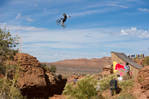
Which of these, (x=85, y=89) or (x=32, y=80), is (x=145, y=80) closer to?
(x=85, y=89)

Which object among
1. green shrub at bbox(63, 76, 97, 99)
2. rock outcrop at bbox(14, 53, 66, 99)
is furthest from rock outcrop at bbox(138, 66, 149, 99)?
rock outcrop at bbox(14, 53, 66, 99)

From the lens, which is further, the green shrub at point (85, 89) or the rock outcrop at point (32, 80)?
the rock outcrop at point (32, 80)

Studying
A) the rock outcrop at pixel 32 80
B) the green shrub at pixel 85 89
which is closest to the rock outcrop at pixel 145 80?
the green shrub at pixel 85 89

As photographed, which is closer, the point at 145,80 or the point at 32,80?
the point at 145,80

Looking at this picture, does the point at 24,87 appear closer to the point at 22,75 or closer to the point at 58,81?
the point at 22,75

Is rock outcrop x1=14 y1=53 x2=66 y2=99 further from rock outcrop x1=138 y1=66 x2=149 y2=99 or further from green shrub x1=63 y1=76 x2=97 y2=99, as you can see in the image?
rock outcrop x1=138 y1=66 x2=149 y2=99

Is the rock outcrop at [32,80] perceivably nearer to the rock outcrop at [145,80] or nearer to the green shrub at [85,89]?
the green shrub at [85,89]

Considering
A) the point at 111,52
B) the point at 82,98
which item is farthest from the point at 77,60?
the point at 82,98

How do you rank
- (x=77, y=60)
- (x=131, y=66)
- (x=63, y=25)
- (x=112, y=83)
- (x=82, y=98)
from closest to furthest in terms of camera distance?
(x=63, y=25), (x=82, y=98), (x=112, y=83), (x=131, y=66), (x=77, y=60)

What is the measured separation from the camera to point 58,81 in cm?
2361

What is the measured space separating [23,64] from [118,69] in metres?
14.4

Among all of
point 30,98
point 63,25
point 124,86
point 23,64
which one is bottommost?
point 30,98

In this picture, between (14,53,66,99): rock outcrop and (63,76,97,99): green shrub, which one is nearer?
(63,76,97,99): green shrub

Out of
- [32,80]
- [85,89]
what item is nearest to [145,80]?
[85,89]
